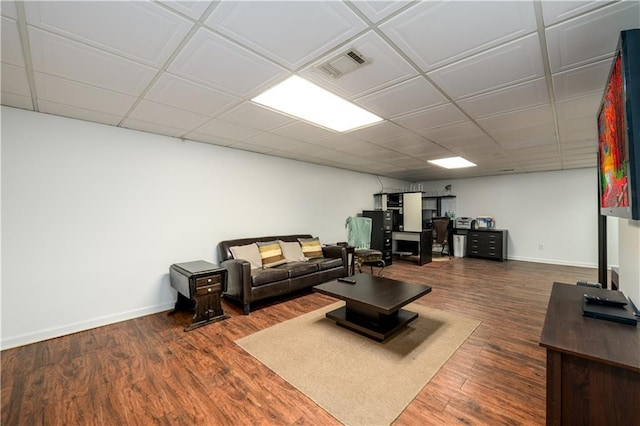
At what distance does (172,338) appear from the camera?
9.05 feet

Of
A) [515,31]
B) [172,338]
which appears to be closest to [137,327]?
[172,338]

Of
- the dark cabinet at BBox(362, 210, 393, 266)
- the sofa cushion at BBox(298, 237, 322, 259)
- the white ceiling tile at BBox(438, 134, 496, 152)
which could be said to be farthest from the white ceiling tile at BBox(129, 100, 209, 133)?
the dark cabinet at BBox(362, 210, 393, 266)

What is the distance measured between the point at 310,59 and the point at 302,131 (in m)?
1.60

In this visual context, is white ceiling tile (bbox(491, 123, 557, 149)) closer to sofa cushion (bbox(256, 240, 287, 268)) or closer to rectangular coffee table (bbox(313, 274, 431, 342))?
rectangular coffee table (bbox(313, 274, 431, 342))

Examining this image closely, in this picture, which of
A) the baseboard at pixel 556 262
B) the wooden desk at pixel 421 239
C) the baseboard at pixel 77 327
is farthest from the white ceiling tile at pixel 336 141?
the baseboard at pixel 556 262

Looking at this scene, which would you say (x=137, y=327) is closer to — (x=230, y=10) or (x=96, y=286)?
(x=96, y=286)

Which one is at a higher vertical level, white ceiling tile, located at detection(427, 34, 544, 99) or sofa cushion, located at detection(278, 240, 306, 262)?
white ceiling tile, located at detection(427, 34, 544, 99)

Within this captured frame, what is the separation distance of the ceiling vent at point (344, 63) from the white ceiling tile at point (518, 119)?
1.88 m

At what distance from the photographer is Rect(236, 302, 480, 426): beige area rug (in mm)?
1828

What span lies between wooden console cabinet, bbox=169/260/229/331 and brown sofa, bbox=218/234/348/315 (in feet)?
0.84

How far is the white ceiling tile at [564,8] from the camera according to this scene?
129 centimetres

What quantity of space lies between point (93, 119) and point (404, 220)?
636 cm

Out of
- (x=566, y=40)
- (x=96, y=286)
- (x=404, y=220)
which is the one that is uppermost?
(x=566, y=40)

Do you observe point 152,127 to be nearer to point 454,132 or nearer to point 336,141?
point 336,141
